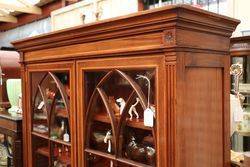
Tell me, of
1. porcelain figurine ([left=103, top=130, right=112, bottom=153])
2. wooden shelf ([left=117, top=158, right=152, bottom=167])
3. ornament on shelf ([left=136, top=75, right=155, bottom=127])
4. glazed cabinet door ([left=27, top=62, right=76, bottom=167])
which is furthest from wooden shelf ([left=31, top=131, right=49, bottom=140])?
ornament on shelf ([left=136, top=75, right=155, bottom=127])

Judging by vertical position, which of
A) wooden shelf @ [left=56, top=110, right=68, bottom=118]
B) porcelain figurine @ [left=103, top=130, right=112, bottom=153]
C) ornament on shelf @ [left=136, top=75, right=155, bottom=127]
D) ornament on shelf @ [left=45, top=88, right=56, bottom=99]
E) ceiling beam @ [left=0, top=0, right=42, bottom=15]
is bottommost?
porcelain figurine @ [left=103, top=130, right=112, bottom=153]

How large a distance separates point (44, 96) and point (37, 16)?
2413mm

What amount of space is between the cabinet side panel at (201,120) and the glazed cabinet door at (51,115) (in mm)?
623

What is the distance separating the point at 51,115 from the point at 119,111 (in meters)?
0.58

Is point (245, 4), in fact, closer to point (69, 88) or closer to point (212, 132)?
point (212, 132)

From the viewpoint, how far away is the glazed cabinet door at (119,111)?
3.60ft

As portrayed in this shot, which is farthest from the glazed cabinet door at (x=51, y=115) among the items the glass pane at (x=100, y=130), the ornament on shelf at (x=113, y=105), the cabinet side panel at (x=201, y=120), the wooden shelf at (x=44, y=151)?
the cabinet side panel at (x=201, y=120)

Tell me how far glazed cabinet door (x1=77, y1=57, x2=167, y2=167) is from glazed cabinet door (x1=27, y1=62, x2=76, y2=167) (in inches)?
3.8

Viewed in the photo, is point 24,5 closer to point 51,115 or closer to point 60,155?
point 51,115

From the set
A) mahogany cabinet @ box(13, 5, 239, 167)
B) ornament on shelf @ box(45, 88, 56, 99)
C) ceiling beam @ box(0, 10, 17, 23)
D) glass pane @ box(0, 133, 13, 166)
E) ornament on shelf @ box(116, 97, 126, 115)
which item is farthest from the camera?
ceiling beam @ box(0, 10, 17, 23)

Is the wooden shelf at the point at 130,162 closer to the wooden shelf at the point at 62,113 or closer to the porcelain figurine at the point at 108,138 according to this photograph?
the porcelain figurine at the point at 108,138

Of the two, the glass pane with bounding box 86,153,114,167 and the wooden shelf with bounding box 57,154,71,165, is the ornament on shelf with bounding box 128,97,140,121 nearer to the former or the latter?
the glass pane with bounding box 86,153,114,167

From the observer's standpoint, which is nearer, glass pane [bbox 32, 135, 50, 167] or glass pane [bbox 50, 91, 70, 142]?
glass pane [bbox 50, 91, 70, 142]

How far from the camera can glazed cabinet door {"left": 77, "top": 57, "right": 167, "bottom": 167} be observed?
3.60 ft
